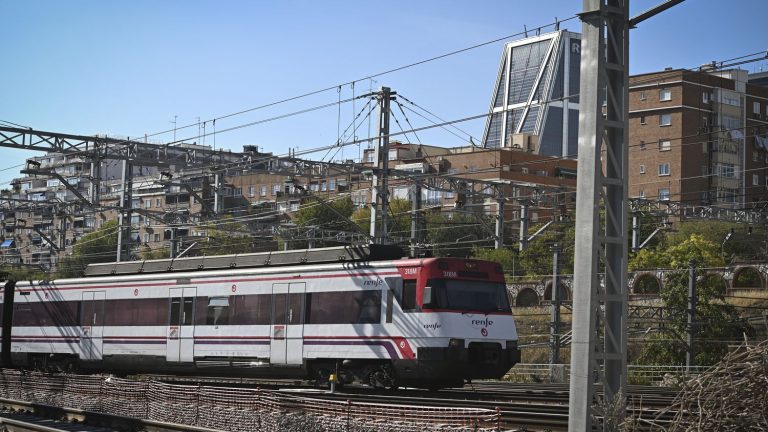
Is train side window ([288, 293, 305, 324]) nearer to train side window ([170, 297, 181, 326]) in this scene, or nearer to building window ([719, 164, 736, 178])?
train side window ([170, 297, 181, 326])

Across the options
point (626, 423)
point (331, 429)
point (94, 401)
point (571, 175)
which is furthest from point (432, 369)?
point (571, 175)

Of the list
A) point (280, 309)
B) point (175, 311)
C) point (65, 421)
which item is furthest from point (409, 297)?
point (175, 311)

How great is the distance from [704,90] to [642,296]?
46.4m

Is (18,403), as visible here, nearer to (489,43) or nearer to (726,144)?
(489,43)

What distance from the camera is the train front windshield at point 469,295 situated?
2188 cm

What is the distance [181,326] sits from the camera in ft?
89.6

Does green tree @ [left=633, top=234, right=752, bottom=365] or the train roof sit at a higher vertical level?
the train roof

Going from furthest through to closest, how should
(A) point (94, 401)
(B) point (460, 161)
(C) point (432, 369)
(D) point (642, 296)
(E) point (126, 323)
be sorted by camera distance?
(B) point (460, 161), (D) point (642, 296), (E) point (126, 323), (A) point (94, 401), (C) point (432, 369)

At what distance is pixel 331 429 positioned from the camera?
53.0ft

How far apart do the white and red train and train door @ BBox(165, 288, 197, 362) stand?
0.10ft

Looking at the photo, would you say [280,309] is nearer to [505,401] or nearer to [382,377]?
[382,377]

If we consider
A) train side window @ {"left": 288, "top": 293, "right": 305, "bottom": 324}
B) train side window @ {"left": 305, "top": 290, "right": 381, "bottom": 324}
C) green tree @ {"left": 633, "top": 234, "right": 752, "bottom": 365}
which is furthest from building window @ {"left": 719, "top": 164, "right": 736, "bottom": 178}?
train side window @ {"left": 305, "top": 290, "right": 381, "bottom": 324}

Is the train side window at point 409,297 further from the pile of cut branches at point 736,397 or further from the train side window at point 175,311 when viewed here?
the pile of cut branches at point 736,397

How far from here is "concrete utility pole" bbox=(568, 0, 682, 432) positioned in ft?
38.4
